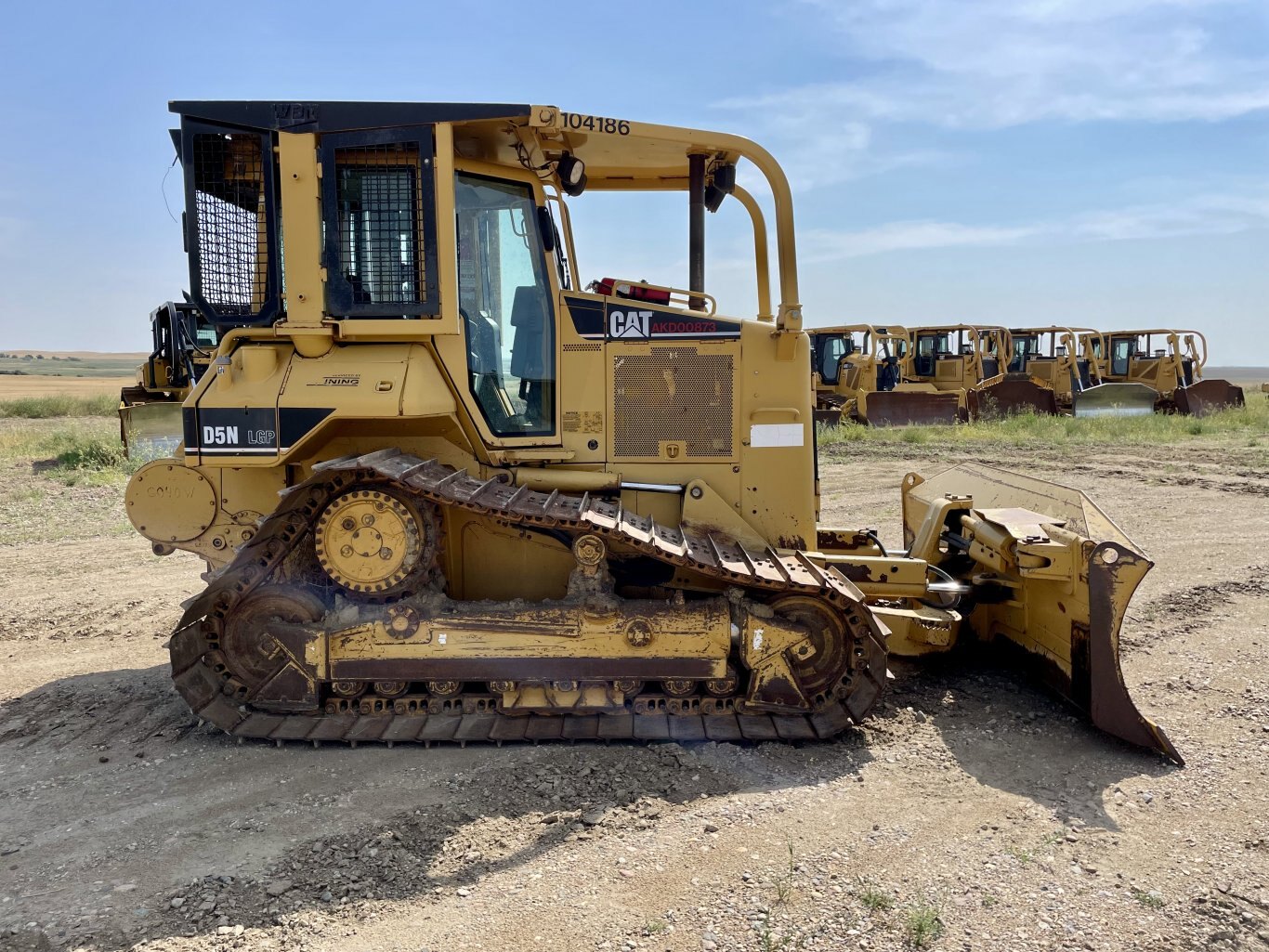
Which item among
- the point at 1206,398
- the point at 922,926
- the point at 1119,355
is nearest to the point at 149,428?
the point at 922,926

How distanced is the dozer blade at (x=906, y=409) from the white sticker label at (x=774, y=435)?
19.5 meters

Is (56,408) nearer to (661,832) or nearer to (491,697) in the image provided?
(491,697)

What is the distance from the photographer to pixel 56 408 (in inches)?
1249

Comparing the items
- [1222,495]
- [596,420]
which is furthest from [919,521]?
[1222,495]

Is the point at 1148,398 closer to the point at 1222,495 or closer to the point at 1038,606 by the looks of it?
the point at 1222,495

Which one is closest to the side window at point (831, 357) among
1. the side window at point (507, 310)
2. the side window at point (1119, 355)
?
the side window at point (1119, 355)

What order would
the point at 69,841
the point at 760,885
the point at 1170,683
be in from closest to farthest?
1. the point at 760,885
2. the point at 69,841
3. the point at 1170,683

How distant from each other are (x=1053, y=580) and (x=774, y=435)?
1775mm

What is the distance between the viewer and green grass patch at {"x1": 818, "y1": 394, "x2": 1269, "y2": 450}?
65.9 feet

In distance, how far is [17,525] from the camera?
428 inches

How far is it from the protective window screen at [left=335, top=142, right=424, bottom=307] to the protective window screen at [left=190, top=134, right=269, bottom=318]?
44 centimetres

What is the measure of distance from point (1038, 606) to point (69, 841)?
16.7 ft

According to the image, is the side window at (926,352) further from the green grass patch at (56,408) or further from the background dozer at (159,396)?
the green grass patch at (56,408)

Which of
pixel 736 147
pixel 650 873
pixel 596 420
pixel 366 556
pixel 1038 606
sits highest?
pixel 736 147
